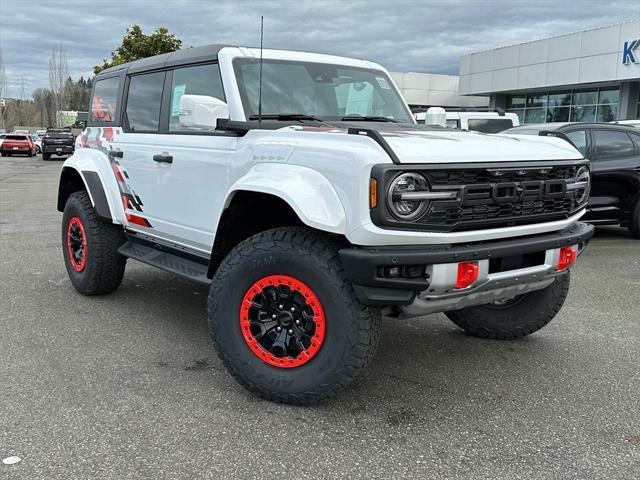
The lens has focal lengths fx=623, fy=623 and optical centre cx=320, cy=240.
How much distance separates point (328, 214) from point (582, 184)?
5.38 feet

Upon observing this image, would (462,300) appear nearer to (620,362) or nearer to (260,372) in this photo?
(260,372)

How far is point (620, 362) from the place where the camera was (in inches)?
157

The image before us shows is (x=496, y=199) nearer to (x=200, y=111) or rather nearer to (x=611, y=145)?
(x=200, y=111)

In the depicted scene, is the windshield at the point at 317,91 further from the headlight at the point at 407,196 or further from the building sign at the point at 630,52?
the building sign at the point at 630,52

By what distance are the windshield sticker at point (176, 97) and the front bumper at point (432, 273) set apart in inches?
82.1

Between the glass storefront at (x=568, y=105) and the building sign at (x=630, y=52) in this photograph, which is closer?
the building sign at (x=630, y=52)

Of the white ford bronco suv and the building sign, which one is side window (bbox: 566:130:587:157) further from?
the building sign

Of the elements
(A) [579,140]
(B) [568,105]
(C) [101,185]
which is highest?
(B) [568,105]

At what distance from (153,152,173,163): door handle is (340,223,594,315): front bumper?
179 cm

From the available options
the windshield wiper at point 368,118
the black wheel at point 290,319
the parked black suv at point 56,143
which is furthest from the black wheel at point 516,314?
the parked black suv at point 56,143

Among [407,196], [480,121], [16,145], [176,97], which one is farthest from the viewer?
[16,145]

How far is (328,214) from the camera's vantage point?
2900 millimetres

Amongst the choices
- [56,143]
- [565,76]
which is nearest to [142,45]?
[56,143]

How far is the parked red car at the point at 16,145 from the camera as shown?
3500 cm
